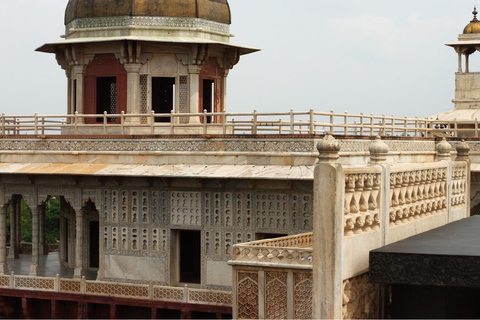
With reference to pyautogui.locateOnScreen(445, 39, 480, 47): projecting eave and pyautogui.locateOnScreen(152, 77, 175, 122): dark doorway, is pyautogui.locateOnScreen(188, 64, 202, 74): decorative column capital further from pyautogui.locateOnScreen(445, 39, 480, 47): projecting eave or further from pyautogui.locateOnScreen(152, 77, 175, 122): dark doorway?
pyautogui.locateOnScreen(445, 39, 480, 47): projecting eave

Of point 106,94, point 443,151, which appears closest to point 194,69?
point 106,94

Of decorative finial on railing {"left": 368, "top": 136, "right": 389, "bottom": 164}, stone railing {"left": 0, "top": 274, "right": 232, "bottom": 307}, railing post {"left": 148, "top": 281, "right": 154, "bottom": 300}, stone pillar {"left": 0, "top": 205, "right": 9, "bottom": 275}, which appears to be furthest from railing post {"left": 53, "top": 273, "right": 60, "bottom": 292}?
decorative finial on railing {"left": 368, "top": 136, "right": 389, "bottom": 164}

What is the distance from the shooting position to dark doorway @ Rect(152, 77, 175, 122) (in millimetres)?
28469

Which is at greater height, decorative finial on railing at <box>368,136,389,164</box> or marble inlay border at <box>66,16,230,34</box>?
marble inlay border at <box>66,16,230,34</box>

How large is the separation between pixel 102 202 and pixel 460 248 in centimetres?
1239

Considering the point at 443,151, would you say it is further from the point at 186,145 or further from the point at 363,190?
the point at 186,145

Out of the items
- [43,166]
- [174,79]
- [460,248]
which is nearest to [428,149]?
[174,79]

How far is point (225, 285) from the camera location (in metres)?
22.9

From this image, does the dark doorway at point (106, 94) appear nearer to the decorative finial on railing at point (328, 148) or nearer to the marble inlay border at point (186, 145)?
the marble inlay border at point (186, 145)

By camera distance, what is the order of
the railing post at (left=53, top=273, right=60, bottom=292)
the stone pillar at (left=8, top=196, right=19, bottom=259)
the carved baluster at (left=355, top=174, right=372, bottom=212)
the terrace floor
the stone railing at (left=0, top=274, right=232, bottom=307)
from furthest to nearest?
the stone pillar at (left=8, top=196, right=19, bottom=259)
the terrace floor
the railing post at (left=53, top=273, right=60, bottom=292)
the stone railing at (left=0, top=274, right=232, bottom=307)
the carved baluster at (left=355, top=174, right=372, bottom=212)

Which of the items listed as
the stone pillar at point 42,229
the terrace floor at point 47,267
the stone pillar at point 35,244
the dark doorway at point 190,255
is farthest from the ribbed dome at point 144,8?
the terrace floor at point 47,267

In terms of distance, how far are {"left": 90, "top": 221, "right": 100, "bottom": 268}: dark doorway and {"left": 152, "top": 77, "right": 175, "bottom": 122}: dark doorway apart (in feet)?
11.9

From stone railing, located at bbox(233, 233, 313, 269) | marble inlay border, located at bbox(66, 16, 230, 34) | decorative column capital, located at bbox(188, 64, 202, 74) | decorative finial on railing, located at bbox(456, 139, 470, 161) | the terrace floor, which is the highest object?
marble inlay border, located at bbox(66, 16, 230, 34)

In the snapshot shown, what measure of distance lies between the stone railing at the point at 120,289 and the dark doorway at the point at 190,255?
1857 mm
